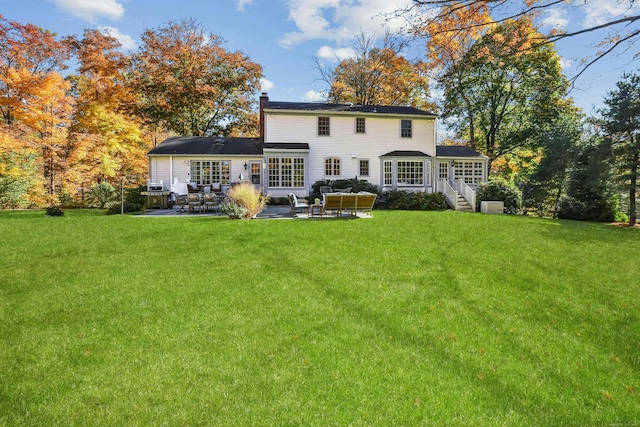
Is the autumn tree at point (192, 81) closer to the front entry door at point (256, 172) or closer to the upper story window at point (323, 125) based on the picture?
the front entry door at point (256, 172)

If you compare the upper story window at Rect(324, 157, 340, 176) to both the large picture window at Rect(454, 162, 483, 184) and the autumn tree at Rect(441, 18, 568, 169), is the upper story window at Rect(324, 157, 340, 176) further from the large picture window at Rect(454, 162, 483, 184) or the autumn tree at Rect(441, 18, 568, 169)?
the autumn tree at Rect(441, 18, 568, 169)

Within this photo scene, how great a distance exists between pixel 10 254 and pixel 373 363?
8499mm

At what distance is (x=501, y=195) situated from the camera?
18797 millimetres

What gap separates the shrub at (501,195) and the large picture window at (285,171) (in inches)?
412

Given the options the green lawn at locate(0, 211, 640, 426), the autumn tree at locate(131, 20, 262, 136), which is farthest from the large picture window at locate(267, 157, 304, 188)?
the green lawn at locate(0, 211, 640, 426)

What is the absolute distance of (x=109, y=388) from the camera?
10.9ft

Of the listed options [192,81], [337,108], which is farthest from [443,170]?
[192,81]

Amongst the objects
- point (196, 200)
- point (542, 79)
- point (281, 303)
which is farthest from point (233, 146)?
point (542, 79)

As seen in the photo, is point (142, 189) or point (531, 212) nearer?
point (142, 189)

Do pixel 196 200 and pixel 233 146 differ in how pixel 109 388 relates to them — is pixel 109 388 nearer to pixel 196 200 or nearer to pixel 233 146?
pixel 196 200

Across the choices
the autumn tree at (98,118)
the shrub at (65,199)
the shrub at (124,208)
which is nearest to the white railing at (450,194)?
the shrub at (124,208)

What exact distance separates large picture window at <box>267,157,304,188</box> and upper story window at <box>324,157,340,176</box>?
66.1 inches

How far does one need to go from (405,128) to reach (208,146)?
13085 mm

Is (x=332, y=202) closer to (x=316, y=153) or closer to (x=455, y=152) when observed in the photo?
(x=316, y=153)
